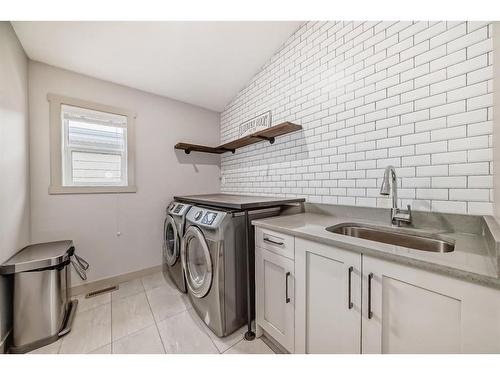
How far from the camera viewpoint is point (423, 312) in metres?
0.75

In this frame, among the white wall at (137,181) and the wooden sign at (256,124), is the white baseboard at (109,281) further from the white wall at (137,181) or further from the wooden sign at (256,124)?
the wooden sign at (256,124)

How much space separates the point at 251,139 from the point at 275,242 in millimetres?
1475

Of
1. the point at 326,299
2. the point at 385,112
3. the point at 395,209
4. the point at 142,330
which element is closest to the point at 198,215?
the point at 142,330

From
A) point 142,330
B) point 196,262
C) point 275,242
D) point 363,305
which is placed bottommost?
point 142,330

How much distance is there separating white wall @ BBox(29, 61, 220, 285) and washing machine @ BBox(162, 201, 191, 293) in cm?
33

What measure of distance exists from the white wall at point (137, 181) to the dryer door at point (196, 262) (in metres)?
1.00

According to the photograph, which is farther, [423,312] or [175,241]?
[175,241]

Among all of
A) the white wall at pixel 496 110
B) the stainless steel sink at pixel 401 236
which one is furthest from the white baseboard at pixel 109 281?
the white wall at pixel 496 110

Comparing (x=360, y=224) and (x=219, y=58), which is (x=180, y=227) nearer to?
(x=360, y=224)

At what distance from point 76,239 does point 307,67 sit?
121 inches

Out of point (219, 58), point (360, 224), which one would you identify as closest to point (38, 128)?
point (219, 58)

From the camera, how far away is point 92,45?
1805mm

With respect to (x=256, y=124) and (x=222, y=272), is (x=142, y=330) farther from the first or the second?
(x=256, y=124)

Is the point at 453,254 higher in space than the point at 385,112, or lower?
→ lower
